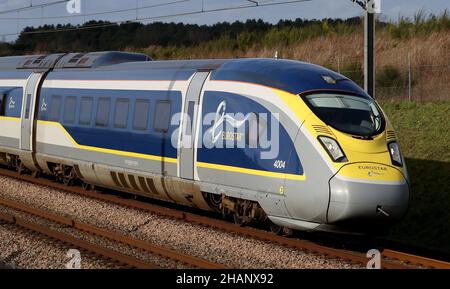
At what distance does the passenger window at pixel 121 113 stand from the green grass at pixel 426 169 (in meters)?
6.05

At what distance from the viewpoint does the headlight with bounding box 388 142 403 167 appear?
Result: 33.7ft

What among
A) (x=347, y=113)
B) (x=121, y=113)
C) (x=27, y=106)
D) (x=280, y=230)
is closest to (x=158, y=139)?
(x=121, y=113)

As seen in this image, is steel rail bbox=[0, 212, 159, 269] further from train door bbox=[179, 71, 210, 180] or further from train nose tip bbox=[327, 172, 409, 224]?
train nose tip bbox=[327, 172, 409, 224]

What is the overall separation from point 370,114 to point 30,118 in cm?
997

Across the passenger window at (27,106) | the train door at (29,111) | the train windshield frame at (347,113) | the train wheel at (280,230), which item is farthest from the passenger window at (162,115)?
the passenger window at (27,106)

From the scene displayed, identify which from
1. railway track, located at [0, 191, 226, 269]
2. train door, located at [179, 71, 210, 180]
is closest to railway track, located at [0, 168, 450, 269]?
train door, located at [179, 71, 210, 180]

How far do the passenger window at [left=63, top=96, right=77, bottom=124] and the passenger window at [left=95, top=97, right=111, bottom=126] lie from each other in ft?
3.57

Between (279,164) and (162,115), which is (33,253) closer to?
(162,115)

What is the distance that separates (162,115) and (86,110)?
304 cm

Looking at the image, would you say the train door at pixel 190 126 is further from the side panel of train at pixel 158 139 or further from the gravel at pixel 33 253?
the gravel at pixel 33 253

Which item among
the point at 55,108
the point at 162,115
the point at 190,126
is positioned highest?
the point at 162,115

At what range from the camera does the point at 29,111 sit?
57.4 feet

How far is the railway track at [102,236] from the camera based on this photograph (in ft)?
31.5
